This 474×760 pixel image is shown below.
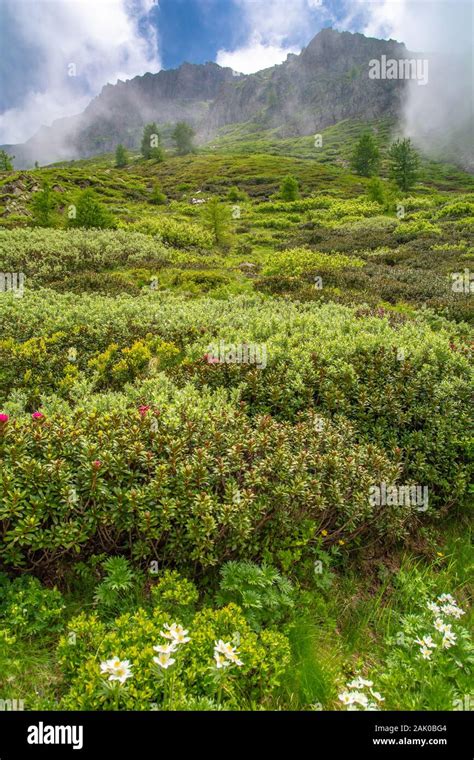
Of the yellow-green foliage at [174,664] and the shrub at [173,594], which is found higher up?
the shrub at [173,594]

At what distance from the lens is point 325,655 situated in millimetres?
3510

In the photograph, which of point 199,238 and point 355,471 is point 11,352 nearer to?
point 355,471

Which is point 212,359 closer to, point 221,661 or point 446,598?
point 446,598

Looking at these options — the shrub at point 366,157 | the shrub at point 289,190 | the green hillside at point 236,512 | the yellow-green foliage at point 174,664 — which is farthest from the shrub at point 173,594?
the shrub at point 366,157

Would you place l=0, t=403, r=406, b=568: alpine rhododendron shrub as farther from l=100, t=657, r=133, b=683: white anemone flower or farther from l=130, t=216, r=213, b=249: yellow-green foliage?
l=130, t=216, r=213, b=249: yellow-green foliage

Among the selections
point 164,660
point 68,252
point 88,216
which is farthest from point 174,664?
point 88,216

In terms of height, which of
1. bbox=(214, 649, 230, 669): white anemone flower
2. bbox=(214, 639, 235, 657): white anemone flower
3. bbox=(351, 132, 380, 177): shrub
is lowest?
bbox=(214, 649, 230, 669): white anemone flower

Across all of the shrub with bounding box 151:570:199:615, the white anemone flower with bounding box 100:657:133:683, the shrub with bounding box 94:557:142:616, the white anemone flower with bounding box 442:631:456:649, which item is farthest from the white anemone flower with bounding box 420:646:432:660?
the shrub with bounding box 94:557:142:616

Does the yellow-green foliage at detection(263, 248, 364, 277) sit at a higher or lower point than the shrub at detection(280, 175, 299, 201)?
lower

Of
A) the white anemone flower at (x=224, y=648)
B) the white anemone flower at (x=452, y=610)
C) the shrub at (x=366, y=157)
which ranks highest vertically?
the shrub at (x=366, y=157)

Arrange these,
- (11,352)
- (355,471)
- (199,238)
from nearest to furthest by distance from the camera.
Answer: (355,471) < (11,352) < (199,238)

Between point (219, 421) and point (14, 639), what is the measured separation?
8.88ft

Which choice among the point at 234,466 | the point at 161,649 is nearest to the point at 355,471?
the point at 234,466

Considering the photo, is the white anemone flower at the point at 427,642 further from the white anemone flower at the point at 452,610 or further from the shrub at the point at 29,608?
the shrub at the point at 29,608
